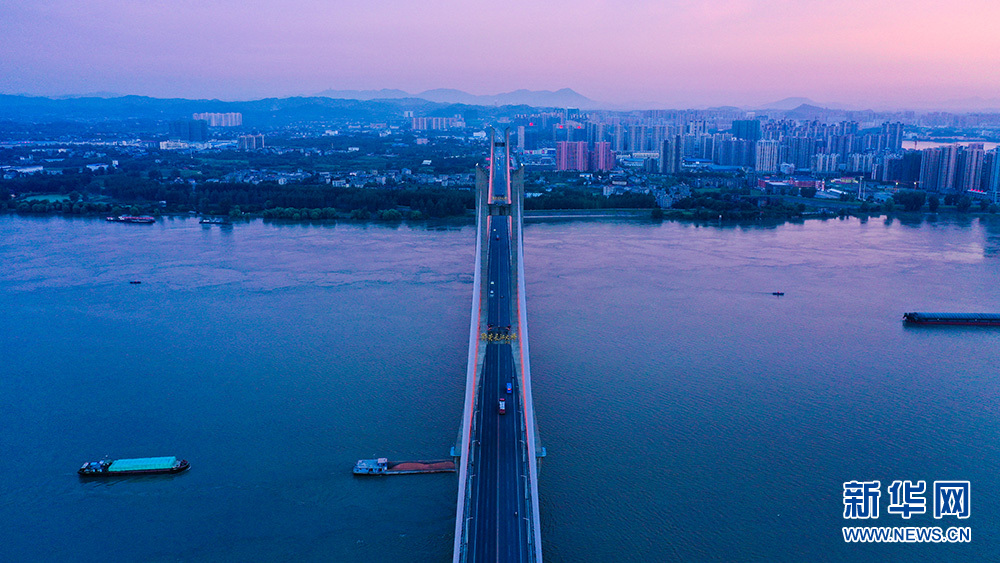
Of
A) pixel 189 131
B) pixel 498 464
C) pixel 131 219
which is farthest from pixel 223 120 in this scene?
pixel 498 464

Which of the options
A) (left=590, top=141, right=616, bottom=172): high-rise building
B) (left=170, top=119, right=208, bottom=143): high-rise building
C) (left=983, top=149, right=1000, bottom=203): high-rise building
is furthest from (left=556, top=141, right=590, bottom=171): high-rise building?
(left=170, top=119, right=208, bottom=143): high-rise building

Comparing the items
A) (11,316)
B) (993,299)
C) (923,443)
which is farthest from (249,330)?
(993,299)

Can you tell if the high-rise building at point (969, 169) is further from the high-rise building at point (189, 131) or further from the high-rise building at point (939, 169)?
the high-rise building at point (189, 131)

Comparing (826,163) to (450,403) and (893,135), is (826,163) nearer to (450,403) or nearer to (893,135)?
(893,135)

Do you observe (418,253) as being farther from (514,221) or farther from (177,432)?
(177,432)

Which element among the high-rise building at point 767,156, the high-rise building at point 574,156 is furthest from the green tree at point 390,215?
the high-rise building at point 767,156

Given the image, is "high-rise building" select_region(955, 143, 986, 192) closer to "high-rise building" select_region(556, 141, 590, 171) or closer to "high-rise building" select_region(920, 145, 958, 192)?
A: "high-rise building" select_region(920, 145, 958, 192)
